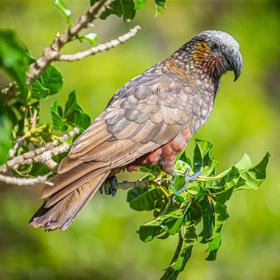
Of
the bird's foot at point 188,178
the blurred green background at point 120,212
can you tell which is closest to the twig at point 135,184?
the bird's foot at point 188,178

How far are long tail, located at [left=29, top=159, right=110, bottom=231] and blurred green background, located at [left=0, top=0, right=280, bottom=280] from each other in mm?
3652

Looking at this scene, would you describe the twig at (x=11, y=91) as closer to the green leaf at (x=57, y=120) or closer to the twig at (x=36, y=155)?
the twig at (x=36, y=155)

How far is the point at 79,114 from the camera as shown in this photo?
9.56 ft

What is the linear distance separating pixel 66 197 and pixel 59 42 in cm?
79

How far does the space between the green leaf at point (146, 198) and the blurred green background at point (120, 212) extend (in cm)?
345

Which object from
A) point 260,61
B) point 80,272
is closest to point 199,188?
point 80,272

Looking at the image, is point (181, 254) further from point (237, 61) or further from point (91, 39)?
point (237, 61)

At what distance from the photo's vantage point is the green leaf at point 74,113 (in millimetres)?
2865

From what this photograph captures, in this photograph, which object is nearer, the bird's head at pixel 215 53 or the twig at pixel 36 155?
the twig at pixel 36 155

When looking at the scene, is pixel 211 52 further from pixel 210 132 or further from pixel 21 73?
pixel 210 132

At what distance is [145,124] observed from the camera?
136 inches

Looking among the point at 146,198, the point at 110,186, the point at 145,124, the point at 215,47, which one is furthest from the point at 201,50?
the point at 146,198

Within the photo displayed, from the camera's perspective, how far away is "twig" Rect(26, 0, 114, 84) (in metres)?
2.14

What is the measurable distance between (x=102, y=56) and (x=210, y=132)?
166 cm
